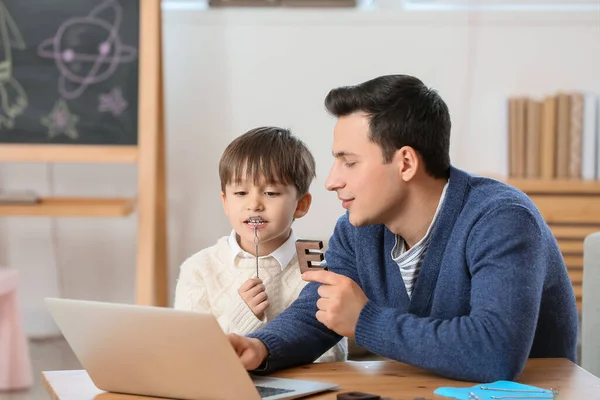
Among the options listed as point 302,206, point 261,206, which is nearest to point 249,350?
point 261,206

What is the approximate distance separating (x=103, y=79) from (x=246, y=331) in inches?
82.7

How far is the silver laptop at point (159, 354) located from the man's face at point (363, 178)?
0.37m

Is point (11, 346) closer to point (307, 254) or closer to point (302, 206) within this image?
point (302, 206)

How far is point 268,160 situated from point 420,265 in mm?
445

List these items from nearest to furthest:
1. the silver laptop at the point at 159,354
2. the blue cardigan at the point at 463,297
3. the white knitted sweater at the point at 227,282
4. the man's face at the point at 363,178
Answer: the silver laptop at the point at 159,354
the blue cardigan at the point at 463,297
the man's face at the point at 363,178
the white knitted sweater at the point at 227,282

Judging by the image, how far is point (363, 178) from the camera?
166 cm

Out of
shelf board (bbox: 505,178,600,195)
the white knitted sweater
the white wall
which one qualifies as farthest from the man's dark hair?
the white wall

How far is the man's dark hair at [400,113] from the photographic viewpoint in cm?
167

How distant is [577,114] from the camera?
3.80 meters

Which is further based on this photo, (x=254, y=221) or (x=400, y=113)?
(x=254, y=221)

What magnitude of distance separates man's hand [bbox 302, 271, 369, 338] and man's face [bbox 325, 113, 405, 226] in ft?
0.56

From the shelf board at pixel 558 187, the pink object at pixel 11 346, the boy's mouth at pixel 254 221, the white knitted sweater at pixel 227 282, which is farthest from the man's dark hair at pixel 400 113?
the shelf board at pixel 558 187

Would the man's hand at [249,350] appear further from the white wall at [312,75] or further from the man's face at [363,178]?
the white wall at [312,75]

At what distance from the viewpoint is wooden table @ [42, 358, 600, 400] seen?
1.35 meters
